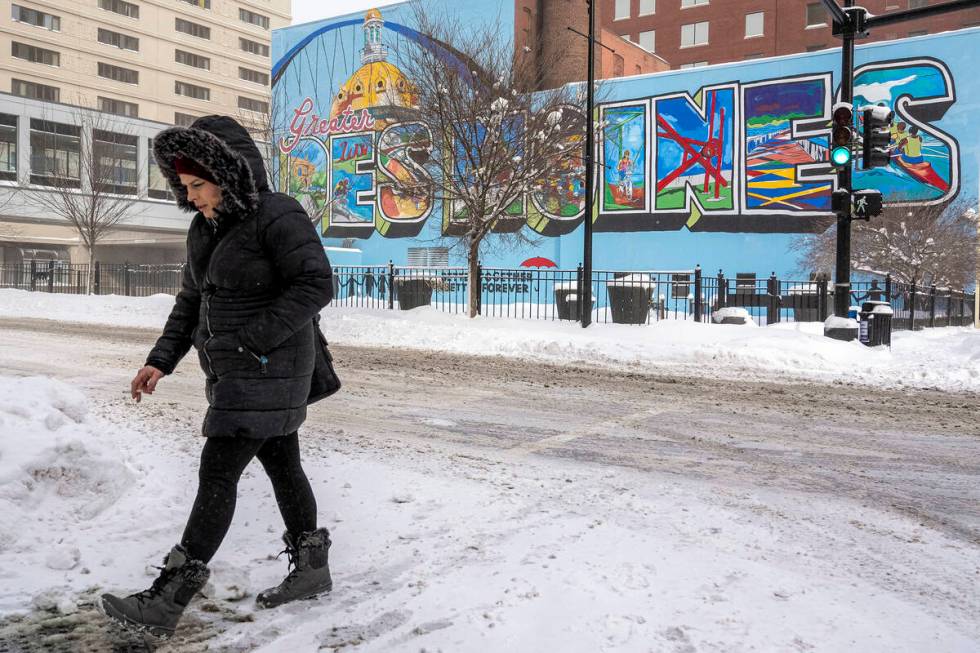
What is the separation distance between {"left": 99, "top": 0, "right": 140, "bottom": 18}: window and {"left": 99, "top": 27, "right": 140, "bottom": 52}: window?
179 cm

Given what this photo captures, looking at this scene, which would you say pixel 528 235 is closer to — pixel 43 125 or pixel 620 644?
pixel 620 644

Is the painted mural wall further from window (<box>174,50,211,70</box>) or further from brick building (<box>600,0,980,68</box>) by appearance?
window (<box>174,50,211,70</box>)

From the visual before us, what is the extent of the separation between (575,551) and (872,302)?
455 inches

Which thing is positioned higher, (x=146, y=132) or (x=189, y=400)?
(x=146, y=132)

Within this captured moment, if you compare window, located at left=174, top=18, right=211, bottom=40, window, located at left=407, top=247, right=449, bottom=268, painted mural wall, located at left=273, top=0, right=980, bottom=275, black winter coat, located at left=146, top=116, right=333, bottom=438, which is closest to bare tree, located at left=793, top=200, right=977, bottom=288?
painted mural wall, located at left=273, top=0, right=980, bottom=275

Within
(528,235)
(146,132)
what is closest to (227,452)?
(528,235)

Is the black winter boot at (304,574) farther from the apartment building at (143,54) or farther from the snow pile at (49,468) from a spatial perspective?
the apartment building at (143,54)

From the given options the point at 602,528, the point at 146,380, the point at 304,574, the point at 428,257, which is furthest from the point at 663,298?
the point at 146,380

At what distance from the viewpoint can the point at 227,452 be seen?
2.74 meters

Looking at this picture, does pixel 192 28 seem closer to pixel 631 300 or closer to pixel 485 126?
pixel 485 126

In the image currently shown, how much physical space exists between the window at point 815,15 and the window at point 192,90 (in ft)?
173

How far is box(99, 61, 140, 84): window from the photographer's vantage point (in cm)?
6348

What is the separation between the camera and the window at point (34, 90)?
190 ft

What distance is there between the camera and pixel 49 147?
158ft
